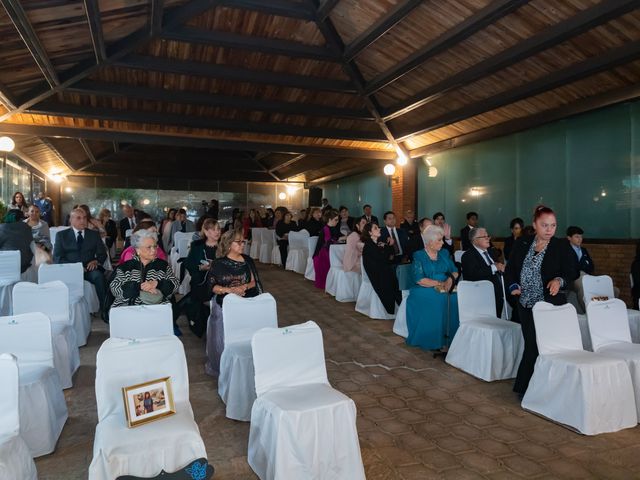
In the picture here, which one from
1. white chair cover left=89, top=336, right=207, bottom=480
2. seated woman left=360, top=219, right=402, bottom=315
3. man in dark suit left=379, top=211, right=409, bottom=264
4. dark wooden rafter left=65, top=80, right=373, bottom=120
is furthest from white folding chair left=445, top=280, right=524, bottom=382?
dark wooden rafter left=65, top=80, right=373, bottom=120

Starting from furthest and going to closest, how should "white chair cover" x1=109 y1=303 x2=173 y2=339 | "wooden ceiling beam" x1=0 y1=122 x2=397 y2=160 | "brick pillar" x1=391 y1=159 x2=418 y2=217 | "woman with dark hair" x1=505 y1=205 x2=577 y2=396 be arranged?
1. "brick pillar" x1=391 y1=159 x2=418 y2=217
2. "wooden ceiling beam" x1=0 y1=122 x2=397 y2=160
3. "woman with dark hair" x1=505 y1=205 x2=577 y2=396
4. "white chair cover" x1=109 y1=303 x2=173 y2=339

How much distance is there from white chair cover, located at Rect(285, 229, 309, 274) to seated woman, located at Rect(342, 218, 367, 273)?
9.91 ft

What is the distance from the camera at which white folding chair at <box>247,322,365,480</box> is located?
243 centimetres

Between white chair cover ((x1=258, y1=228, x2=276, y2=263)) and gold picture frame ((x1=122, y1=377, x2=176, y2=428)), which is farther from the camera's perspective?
white chair cover ((x1=258, y1=228, x2=276, y2=263))

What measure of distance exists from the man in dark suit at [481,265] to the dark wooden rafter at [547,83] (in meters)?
3.31

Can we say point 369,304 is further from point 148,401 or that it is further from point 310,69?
point 310,69

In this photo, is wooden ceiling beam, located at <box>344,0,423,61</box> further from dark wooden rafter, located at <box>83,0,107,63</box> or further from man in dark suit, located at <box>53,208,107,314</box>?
man in dark suit, located at <box>53,208,107,314</box>

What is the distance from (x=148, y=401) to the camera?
7.86 feet

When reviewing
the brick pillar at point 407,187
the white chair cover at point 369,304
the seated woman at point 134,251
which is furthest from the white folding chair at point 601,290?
the brick pillar at point 407,187

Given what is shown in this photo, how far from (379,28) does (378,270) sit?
400cm

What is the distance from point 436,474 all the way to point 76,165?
1701cm

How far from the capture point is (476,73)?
25.5 ft

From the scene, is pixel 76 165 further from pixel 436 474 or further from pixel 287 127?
pixel 436 474

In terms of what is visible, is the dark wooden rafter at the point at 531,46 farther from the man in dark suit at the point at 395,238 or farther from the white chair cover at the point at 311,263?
the white chair cover at the point at 311,263
